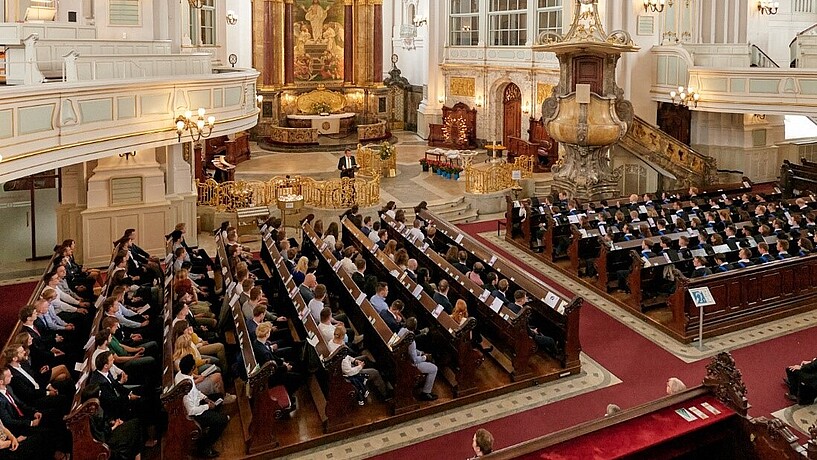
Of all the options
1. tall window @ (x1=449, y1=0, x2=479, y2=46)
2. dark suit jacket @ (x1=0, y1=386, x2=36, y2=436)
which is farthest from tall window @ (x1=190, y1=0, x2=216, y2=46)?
dark suit jacket @ (x1=0, y1=386, x2=36, y2=436)

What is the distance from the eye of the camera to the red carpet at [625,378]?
758cm

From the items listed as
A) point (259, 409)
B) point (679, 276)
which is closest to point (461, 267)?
point (679, 276)

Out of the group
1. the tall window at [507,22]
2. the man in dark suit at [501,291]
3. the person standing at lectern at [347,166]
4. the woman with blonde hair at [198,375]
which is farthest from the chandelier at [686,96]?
the woman with blonde hair at [198,375]

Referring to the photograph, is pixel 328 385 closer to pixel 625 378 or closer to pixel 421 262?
pixel 625 378

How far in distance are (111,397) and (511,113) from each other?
66.8ft

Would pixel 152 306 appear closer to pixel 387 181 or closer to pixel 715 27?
pixel 387 181

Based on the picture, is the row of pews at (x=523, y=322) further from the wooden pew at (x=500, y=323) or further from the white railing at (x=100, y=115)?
the white railing at (x=100, y=115)

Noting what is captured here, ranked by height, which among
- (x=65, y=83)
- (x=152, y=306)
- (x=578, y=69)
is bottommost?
(x=152, y=306)

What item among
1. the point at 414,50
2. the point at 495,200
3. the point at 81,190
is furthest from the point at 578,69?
the point at 414,50

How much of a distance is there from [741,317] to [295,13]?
75.7ft

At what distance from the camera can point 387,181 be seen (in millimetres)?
20578

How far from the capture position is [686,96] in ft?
60.2

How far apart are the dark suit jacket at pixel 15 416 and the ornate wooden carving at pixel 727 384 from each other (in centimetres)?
600

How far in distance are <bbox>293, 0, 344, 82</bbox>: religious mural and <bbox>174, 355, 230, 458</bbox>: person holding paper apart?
77.5 ft
